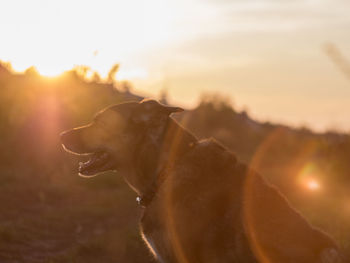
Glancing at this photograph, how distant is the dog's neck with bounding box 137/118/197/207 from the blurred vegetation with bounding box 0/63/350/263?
4.41 feet

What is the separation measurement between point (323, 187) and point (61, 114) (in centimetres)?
819

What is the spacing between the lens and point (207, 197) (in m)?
5.92

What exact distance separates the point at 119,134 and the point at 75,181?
7.01 m

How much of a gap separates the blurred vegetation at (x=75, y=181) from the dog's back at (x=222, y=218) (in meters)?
1.47

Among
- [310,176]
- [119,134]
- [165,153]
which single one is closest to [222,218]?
[165,153]

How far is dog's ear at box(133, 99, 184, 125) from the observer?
6.56 meters

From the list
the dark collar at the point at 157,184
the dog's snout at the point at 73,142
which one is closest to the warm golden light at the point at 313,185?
the dog's snout at the point at 73,142

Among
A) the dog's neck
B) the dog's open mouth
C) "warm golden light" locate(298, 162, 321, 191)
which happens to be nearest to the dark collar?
the dog's neck

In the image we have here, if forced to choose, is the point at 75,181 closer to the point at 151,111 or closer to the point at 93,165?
the point at 93,165

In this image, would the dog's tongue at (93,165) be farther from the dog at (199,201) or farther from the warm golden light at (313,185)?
the warm golden light at (313,185)

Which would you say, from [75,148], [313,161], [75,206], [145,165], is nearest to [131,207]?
[75,206]

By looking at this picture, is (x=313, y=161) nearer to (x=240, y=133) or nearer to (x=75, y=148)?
(x=240, y=133)

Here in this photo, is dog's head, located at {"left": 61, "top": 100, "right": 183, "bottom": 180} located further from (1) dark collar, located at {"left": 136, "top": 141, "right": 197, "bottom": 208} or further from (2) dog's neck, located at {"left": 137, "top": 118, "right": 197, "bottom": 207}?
(1) dark collar, located at {"left": 136, "top": 141, "right": 197, "bottom": 208}

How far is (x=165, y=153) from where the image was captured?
20.9 feet
